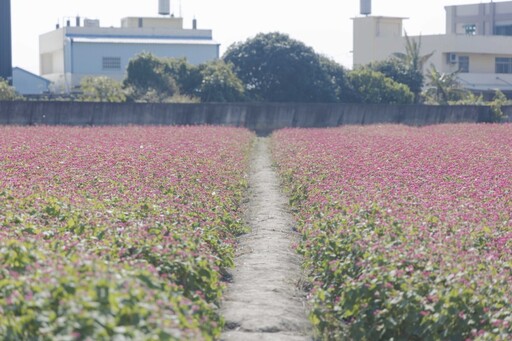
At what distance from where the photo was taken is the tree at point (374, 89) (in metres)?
57.8

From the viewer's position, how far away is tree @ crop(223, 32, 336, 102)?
56.3 metres

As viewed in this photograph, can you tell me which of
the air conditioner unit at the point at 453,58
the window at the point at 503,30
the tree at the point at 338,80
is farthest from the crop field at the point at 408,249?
the window at the point at 503,30

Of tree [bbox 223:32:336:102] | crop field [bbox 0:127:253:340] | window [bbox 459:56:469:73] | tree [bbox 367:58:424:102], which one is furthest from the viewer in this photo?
window [bbox 459:56:469:73]

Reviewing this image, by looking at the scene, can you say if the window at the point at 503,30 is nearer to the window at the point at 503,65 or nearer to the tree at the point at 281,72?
the window at the point at 503,65

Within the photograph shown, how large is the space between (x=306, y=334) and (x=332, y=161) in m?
12.5

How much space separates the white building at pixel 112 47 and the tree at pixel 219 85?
25034 mm

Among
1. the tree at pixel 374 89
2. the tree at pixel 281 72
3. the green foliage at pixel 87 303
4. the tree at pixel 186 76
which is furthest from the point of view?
the tree at pixel 374 89

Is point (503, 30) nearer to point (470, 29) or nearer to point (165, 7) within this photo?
point (470, 29)

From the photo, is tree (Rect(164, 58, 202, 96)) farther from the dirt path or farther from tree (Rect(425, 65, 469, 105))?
the dirt path

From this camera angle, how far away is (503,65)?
282ft

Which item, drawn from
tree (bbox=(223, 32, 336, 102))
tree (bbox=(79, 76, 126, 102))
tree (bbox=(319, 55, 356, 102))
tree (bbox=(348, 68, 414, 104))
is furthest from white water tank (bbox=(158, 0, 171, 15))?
tree (bbox=(348, 68, 414, 104))

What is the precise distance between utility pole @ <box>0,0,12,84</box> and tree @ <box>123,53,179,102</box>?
31.8 ft

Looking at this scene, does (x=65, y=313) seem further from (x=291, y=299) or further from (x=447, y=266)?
(x=291, y=299)

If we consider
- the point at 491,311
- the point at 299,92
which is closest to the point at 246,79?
the point at 299,92
